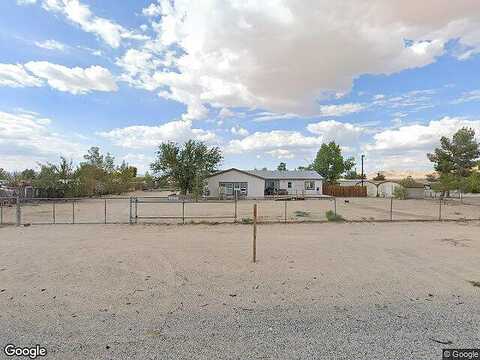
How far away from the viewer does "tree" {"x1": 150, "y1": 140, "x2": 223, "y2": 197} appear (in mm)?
42219

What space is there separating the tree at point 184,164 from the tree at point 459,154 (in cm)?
3260

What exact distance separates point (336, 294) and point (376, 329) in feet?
4.89

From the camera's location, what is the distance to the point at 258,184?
147ft

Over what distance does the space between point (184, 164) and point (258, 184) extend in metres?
10.5

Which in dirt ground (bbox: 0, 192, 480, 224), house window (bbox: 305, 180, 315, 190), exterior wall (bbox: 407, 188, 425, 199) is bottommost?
dirt ground (bbox: 0, 192, 480, 224)

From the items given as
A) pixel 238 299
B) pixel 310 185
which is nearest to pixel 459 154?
pixel 310 185

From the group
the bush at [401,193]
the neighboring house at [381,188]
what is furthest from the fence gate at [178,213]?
the neighboring house at [381,188]

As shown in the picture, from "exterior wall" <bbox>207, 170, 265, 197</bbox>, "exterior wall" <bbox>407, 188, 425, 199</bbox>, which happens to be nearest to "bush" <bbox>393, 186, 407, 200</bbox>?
"exterior wall" <bbox>407, 188, 425, 199</bbox>

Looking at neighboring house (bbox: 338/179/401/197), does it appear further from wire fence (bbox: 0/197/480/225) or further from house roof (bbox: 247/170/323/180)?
wire fence (bbox: 0/197/480/225)

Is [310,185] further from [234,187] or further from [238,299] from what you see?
[238,299]

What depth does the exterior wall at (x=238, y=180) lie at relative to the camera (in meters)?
44.3

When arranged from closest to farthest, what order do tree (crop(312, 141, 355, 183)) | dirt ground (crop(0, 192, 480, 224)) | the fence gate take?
the fence gate, dirt ground (crop(0, 192, 480, 224)), tree (crop(312, 141, 355, 183))

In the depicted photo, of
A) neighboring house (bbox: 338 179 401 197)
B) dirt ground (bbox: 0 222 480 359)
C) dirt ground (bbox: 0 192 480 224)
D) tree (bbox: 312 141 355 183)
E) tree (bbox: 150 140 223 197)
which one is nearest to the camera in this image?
dirt ground (bbox: 0 222 480 359)

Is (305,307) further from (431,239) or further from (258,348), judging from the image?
(431,239)
